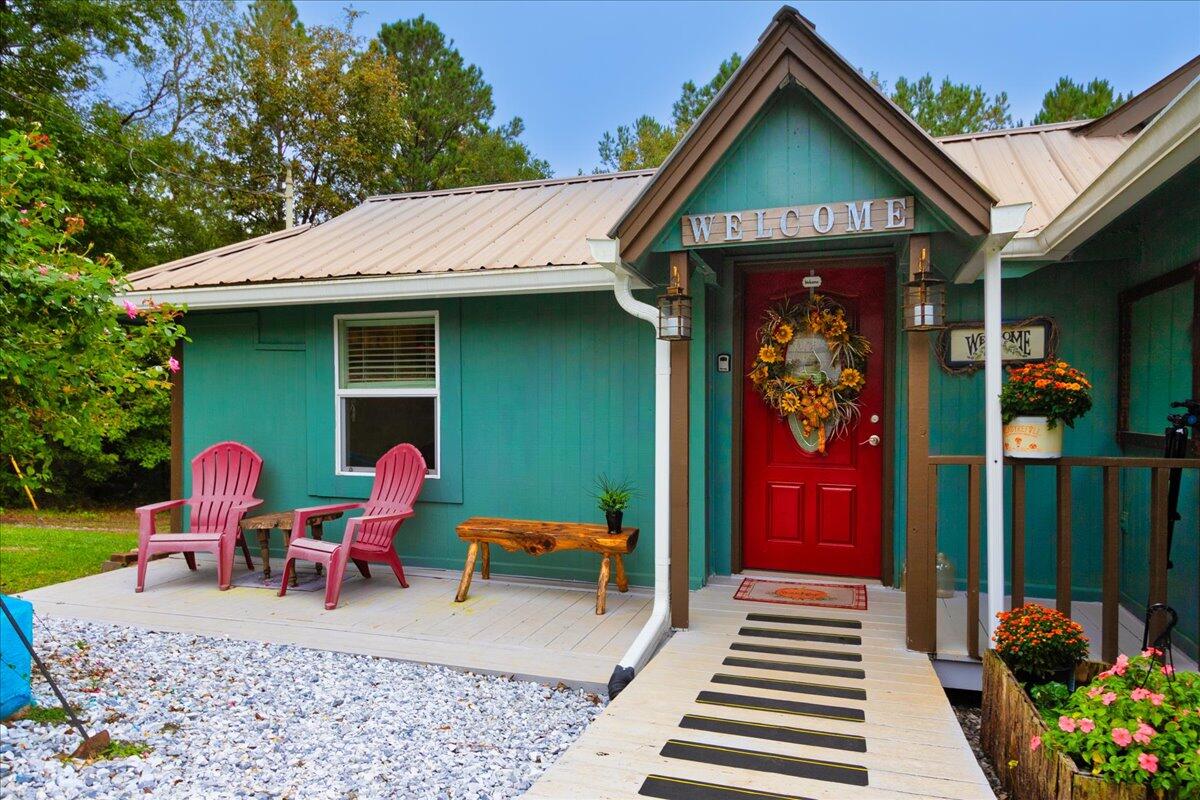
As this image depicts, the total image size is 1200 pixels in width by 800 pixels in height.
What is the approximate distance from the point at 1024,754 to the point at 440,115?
15821mm

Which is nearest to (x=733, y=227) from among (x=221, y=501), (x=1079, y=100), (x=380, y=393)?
(x=380, y=393)

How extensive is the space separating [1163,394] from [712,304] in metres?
2.41

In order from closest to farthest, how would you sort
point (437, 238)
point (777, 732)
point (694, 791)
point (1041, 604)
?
point (694, 791)
point (777, 732)
point (1041, 604)
point (437, 238)

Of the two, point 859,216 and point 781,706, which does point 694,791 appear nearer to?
point 781,706

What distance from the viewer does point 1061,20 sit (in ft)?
55.2

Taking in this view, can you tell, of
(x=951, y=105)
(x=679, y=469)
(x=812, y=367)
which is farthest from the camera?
(x=951, y=105)

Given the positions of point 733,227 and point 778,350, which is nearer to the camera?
point 733,227

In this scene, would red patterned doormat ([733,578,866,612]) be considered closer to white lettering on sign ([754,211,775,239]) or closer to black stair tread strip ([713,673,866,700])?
black stair tread strip ([713,673,866,700])

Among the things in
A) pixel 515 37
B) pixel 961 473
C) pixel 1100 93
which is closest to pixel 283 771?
pixel 961 473

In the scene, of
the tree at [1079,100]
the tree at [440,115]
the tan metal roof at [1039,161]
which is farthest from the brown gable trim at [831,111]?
the tree at [1079,100]

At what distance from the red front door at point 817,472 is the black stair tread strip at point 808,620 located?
2.70 ft

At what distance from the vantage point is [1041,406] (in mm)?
3184

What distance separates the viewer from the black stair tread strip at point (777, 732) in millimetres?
2525

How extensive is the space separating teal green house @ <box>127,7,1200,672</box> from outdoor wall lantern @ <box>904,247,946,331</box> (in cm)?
1
